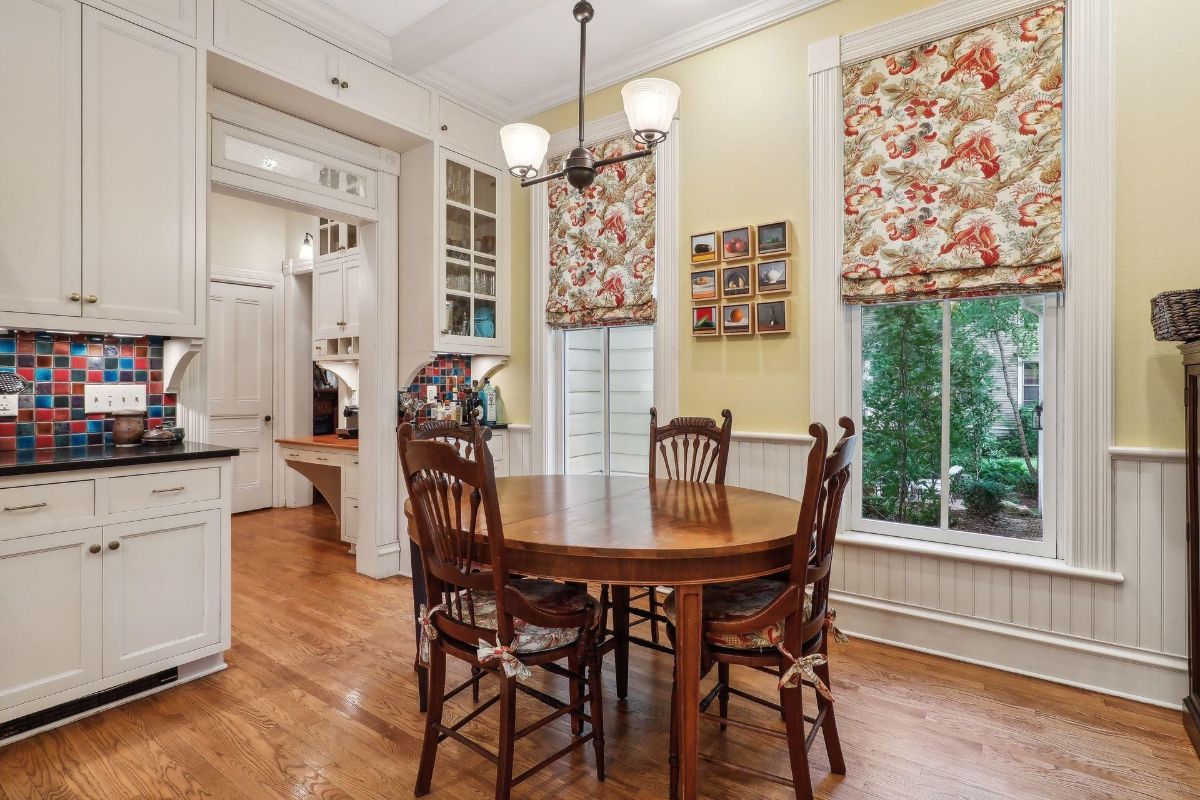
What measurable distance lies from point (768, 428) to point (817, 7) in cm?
212

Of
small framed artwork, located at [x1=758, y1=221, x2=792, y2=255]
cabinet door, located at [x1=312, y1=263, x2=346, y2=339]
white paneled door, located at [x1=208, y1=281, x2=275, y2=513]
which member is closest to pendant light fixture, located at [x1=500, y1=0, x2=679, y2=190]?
small framed artwork, located at [x1=758, y1=221, x2=792, y2=255]

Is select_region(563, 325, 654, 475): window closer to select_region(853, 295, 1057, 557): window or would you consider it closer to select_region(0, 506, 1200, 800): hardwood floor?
select_region(853, 295, 1057, 557): window

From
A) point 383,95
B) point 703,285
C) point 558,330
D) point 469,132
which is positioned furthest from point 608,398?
point 383,95

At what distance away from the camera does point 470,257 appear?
13.4ft

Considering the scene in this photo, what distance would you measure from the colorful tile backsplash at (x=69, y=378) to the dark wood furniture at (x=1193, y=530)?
4.11 meters

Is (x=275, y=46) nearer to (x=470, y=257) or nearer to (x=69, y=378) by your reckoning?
(x=470, y=257)

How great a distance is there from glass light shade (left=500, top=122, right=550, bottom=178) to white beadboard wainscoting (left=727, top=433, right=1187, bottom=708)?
230 cm

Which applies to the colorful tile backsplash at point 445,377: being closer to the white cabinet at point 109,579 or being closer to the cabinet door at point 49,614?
the white cabinet at point 109,579

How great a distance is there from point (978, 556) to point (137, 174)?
3900 mm

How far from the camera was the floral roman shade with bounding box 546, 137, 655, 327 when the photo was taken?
3684 millimetres

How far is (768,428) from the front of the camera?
324cm

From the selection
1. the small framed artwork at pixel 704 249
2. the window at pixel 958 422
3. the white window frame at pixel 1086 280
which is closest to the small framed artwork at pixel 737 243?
the small framed artwork at pixel 704 249

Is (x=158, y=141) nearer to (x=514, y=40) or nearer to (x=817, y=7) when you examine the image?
(x=514, y=40)

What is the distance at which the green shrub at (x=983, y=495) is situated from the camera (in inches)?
109
